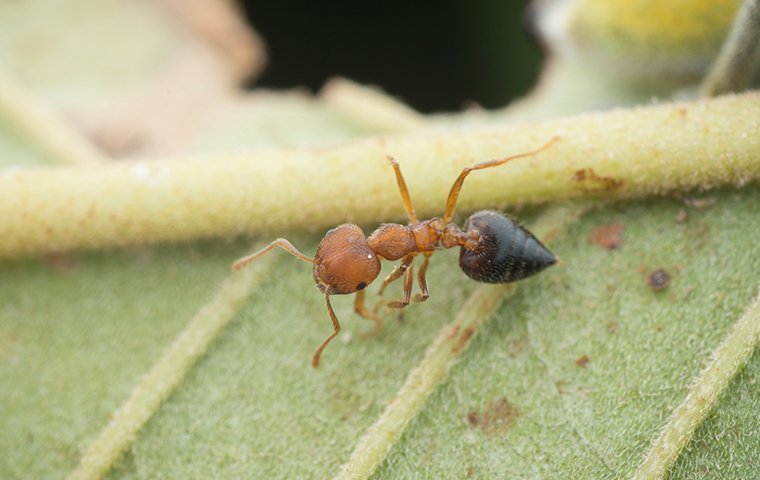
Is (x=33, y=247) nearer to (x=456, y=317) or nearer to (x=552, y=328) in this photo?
(x=456, y=317)

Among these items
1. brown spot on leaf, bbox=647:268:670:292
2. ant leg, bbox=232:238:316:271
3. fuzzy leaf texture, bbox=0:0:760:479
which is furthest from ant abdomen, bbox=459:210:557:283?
ant leg, bbox=232:238:316:271

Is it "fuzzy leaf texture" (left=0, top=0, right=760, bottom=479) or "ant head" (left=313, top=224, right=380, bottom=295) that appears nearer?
"fuzzy leaf texture" (left=0, top=0, right=760, bottom=479)

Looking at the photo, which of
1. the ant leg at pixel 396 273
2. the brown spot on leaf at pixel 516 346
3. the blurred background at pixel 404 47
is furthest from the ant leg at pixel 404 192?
the blurred background at pixel 404 47

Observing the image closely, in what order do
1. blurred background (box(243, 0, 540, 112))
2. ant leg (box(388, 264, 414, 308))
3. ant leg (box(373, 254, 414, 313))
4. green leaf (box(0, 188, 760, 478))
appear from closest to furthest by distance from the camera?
green leaf (box(0, 188, 760, 478))
ant leg (box(388, 264, 414, 308))
ant leg (box(373, 254, 414, 313))
blurred background (box(243, 0, 540, 112))

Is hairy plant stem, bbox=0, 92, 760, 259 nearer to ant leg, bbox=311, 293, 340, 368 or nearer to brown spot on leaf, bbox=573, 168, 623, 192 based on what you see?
brown spot on leaf, bbox=573, 168, 623, 192

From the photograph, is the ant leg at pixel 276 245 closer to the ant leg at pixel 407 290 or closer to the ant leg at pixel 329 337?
the ant leg at pixel 329 337
